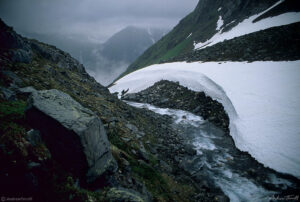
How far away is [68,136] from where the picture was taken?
5082 mm

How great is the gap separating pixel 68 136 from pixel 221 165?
11342 mm

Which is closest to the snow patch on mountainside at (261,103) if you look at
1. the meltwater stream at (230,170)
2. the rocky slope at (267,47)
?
the meltwater stream at (230,170)

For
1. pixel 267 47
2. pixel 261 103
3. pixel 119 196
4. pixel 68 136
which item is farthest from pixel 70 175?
pixel 267 47

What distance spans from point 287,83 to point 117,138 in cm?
1908

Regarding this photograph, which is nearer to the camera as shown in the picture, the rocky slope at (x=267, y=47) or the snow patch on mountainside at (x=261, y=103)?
the snow patch on mountainside at (x=261, y=103)

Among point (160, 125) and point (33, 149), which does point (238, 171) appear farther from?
point (33, 149)

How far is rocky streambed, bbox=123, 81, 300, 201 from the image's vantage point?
31.1ft

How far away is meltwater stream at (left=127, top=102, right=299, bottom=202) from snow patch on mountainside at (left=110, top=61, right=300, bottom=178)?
2.40 ft

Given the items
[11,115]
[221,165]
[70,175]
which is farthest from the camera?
[221,165]

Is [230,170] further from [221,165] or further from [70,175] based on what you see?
[70,175]

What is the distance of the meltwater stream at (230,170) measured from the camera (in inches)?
376

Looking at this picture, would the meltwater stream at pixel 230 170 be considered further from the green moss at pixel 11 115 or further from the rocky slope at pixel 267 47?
the rocky slope at pixel 267 47

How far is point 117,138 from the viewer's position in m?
9.74

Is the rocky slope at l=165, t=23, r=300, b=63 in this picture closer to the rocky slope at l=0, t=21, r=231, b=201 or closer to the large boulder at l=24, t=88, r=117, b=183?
the rocky slope at l=0, t=21, r=231, b=201
